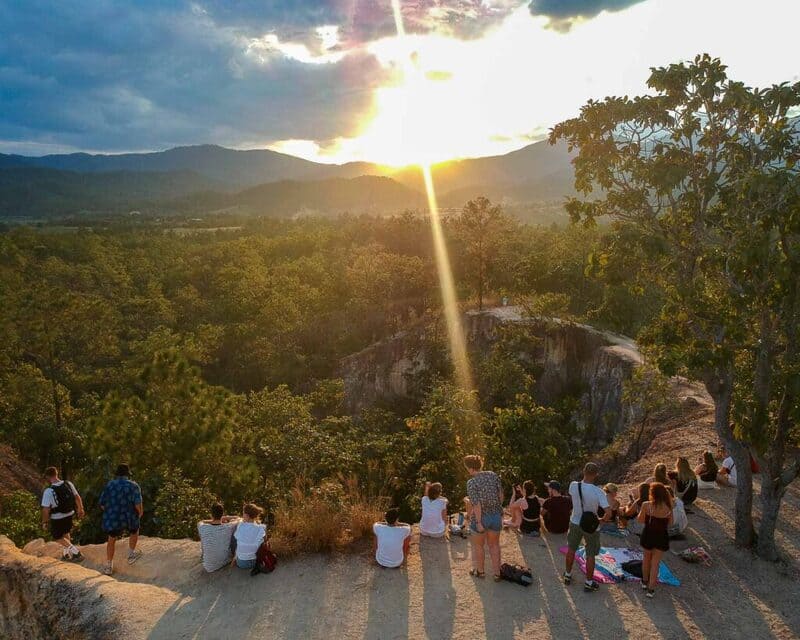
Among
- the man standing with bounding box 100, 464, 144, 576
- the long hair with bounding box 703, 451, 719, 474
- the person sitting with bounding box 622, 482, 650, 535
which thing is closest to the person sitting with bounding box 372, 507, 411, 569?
the man standing with bounding box 100, 464, 144, 576

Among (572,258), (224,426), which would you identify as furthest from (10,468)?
(572,258)

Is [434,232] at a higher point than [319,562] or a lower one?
higher

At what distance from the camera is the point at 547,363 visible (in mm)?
24250

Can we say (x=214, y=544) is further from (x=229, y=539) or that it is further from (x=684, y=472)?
(x=684, y=472)

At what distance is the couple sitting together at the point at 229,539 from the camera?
7.48 meters

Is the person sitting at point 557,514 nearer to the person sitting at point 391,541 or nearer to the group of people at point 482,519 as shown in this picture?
the group of people at point 482,519

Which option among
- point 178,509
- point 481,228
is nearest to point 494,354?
point 481,228

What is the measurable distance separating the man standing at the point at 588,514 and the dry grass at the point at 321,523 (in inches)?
121

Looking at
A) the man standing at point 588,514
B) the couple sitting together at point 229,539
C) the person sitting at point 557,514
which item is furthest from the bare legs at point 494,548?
the couple sitting together at point 229,539

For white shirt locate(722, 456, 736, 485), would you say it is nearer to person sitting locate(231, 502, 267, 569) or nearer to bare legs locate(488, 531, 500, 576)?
bare legs locate(488, 531, 500, 576)

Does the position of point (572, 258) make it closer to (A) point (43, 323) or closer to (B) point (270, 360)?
(B) point (270, 360)

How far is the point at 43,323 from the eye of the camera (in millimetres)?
19281

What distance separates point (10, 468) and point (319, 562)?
14.8 m

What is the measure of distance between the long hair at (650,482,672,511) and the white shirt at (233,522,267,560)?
5287 mm
